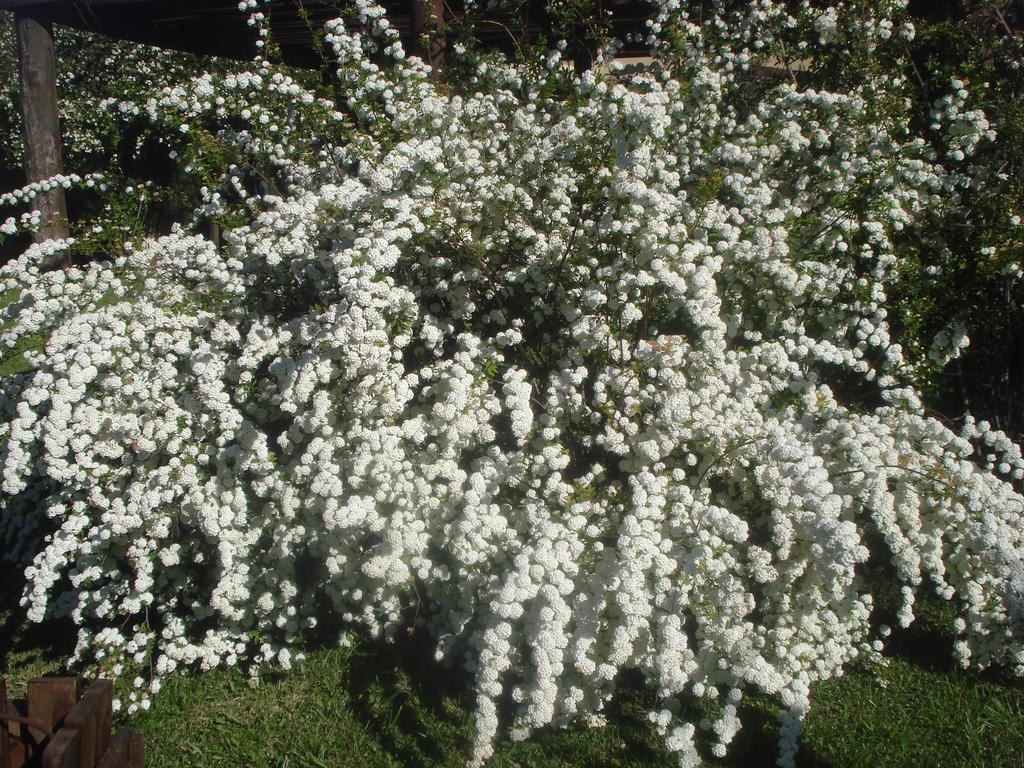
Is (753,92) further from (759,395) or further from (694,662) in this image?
(694,662)

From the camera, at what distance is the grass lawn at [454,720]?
3213 mm

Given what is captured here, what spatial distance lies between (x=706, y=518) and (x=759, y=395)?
0.92 m

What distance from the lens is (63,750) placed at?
1.79 m

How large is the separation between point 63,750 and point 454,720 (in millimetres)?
1944

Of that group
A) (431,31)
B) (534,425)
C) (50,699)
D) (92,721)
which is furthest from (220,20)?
(92,721)

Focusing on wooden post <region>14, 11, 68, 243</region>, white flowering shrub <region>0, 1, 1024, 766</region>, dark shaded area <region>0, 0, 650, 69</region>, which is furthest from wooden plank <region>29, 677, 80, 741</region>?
wooden post <region>14, 11, 68, 243</region>

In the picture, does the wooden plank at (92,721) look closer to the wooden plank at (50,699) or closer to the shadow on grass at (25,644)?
the wooden plank at (50,699)

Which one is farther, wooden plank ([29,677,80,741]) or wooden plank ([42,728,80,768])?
wooden plank ([29,677,80,741])

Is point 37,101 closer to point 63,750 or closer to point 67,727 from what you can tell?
point 67,727

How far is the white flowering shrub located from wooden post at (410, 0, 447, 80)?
94 cm

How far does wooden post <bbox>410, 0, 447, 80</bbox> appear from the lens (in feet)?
17.0

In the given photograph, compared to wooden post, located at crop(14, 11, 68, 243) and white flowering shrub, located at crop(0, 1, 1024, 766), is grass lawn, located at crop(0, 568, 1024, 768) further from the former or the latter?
wooden post, located at crop(14, 11, 68, 243)

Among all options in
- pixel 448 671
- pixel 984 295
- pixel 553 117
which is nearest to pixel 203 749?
pixel 448 671

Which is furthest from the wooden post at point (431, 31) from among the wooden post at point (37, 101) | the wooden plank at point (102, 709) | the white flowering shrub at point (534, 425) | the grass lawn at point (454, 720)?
the wooden plank at point (102, 709)
